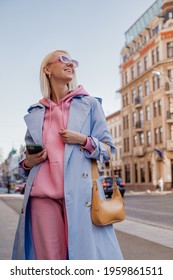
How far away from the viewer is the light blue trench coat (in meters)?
1.95

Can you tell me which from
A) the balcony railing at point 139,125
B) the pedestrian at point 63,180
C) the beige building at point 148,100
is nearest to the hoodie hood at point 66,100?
the pedestrian at point 63,180

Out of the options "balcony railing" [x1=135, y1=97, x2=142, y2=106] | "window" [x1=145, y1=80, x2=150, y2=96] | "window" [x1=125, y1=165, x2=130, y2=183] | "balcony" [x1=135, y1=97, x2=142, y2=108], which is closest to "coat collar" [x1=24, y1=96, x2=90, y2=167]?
"window" [x1=145, y1=80, x2=150, y2=96]

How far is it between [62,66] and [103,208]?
2.33 ft

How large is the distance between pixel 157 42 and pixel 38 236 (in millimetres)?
43314

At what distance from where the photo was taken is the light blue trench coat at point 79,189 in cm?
195

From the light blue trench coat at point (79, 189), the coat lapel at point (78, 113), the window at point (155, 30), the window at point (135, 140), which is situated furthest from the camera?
the window at point (135, 140)

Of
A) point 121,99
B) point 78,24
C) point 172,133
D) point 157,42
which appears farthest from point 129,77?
point 78,24

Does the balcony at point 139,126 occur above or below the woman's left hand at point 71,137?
above

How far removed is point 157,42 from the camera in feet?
143

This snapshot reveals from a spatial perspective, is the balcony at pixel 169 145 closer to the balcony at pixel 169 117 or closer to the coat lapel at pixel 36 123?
the balcony at pixel 169 117

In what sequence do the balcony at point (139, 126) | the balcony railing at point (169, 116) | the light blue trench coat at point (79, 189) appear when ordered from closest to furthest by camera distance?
the light blue trench coat at point (79, 189) → the balcony railing at point (169, 116) → the balcony at point (139, 126)

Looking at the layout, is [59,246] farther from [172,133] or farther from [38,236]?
[172,133]

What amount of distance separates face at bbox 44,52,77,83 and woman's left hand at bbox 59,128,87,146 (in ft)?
1.01

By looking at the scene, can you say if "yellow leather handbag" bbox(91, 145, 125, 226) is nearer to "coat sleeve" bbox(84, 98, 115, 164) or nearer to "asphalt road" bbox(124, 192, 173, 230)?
"coat sleeve" bbox(84, 98, 115, 164)
